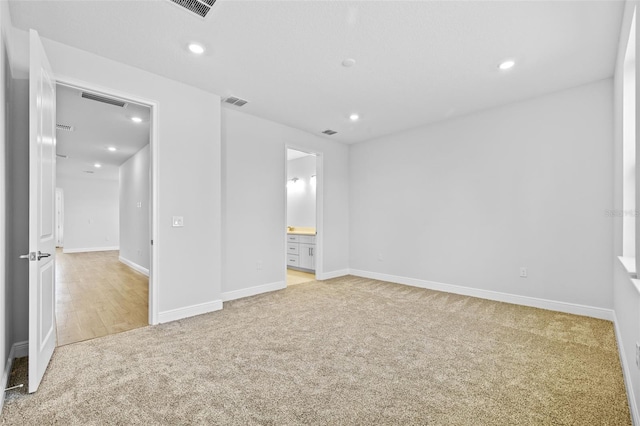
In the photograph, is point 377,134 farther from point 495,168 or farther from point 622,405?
point 622,405

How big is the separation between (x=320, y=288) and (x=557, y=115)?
3.88m

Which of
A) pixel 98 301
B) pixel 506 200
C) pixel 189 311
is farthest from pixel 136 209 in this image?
pixel 506 200

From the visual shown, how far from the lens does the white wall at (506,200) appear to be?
11.2ft

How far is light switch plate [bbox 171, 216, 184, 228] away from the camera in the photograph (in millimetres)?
3314

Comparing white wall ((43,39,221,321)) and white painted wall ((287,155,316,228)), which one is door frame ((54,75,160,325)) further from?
white painted wall ((287,155,316,228))

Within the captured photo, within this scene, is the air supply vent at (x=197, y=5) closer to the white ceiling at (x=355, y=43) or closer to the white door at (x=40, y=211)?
the white ceiling at (x=355, y=43)

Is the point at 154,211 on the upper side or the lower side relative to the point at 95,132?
lower

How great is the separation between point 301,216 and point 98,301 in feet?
13.9

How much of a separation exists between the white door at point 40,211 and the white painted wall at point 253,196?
191 centimetres

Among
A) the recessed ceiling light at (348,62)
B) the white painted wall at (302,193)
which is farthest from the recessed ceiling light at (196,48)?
the white painted wall at (302,193)

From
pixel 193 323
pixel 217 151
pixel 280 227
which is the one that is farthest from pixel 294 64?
pixel 193 323

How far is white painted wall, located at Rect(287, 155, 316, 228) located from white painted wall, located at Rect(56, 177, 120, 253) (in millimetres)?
7615

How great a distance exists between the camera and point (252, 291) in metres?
4.38

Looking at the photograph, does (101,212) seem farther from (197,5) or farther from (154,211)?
(197,5)
